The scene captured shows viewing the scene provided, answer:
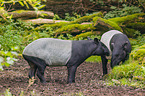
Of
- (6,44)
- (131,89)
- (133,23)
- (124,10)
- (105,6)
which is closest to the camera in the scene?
(131,89)

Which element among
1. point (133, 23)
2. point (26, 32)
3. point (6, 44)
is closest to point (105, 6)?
point (133, 23)

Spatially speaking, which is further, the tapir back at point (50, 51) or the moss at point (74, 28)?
the moss at point (74, 28)

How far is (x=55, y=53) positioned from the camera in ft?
21.3

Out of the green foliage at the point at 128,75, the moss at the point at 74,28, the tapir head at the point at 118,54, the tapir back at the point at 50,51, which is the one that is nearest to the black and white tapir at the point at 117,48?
the tapir head at the point at 118,54

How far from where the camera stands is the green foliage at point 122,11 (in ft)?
50.5

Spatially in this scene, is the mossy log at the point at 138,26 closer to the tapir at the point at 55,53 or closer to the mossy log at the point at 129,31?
the mossy log at the point at 129,31

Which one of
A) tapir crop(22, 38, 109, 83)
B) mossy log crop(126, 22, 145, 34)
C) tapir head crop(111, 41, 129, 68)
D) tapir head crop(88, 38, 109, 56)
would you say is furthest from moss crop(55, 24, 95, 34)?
tapir crop(22, 38, 109, 83)

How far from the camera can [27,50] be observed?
642 centimetres

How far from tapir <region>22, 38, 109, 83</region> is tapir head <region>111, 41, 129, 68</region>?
0.81 m

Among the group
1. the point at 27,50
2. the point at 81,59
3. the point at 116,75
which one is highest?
the point at 27,50

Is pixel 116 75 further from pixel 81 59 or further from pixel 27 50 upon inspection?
pixel 27 50

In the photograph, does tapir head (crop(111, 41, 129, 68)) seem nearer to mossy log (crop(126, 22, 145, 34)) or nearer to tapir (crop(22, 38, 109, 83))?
tapir (crop(22, 38, 109, 83))

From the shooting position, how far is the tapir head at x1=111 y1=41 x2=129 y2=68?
7289 mm

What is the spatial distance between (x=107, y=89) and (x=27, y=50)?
2.60m
